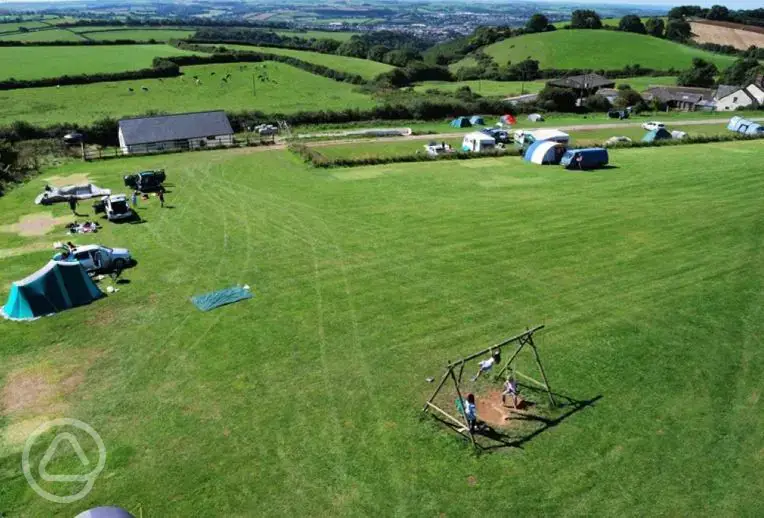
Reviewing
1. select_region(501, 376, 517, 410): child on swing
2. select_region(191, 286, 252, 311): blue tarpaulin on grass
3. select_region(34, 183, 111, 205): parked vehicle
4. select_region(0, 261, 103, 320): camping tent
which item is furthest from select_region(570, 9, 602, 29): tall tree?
select_region(501, 376, 517, 410): child on swing

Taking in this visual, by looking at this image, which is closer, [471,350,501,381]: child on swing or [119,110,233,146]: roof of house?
[471,350,501,381]: child on swing

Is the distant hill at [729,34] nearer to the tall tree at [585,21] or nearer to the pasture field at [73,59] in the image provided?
the tall tree at [585,21]

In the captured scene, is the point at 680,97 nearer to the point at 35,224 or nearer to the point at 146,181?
the point at 146,181

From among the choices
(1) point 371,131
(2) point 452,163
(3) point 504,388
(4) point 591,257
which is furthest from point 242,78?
(3) point 504,388

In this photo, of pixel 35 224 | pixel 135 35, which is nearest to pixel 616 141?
pixel 35 224

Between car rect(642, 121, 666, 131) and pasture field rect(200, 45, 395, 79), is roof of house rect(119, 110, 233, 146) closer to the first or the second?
car rect(642, 121, 666, 131)

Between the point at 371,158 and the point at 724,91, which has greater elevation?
the point at 724,91

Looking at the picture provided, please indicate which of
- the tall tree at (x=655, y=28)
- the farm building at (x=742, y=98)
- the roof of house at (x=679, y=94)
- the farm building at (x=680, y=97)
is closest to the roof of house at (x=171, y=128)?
the farm building at (x=680, y=97)
